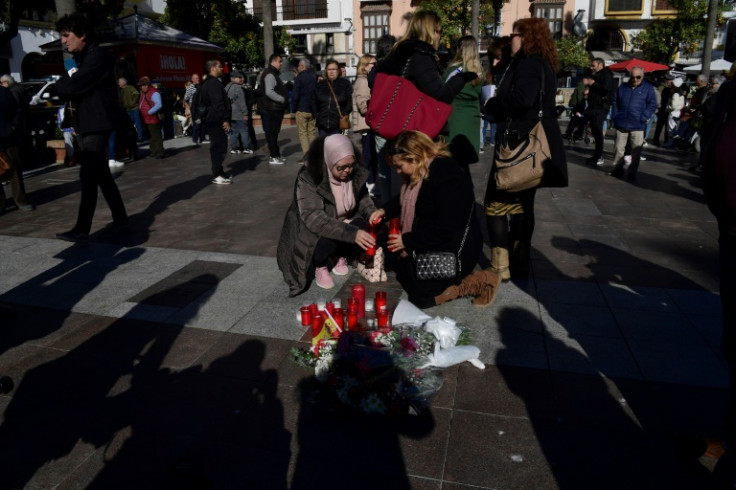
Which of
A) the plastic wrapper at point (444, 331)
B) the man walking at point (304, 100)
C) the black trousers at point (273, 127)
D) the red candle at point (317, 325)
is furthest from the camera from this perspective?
the black trousers at point (273, 127)

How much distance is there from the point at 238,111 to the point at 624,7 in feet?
123

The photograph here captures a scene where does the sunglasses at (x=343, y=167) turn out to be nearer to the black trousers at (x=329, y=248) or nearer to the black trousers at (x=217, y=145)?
the black trousers at (x=329, y=248)

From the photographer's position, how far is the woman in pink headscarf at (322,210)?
158 inches

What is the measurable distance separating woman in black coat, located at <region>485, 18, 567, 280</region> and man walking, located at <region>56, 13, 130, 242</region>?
12.7ft

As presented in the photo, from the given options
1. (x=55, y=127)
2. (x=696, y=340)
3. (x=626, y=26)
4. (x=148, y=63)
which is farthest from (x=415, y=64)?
(x=626, y=26)

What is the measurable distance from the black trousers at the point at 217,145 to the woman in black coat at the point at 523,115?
5473 mm

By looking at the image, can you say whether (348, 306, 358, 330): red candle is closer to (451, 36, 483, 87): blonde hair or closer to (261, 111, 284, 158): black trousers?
(451, 36, 483, 87): blonde hair

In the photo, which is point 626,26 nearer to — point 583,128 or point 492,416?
point 583,128

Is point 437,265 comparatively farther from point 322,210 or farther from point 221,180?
point 221,180

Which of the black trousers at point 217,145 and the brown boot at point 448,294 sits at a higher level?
the black trousers at point 217,145

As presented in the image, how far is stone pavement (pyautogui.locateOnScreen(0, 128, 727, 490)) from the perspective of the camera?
241cm

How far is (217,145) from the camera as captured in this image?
346 inches

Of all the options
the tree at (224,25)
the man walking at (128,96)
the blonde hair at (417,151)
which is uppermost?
the tree at (224,25)

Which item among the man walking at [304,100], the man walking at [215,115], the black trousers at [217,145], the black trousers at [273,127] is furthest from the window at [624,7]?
the black trousers at [217,145]
